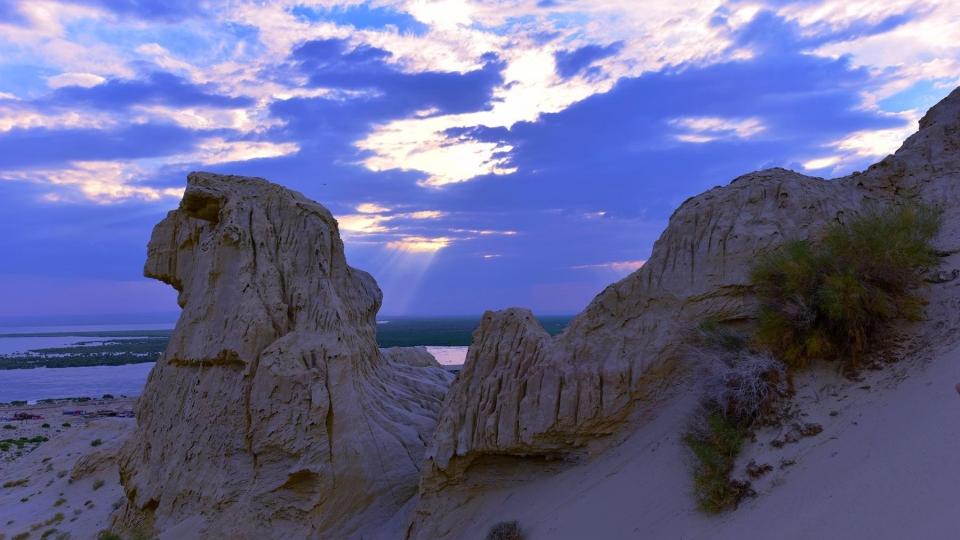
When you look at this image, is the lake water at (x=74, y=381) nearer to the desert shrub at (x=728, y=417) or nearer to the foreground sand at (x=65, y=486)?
the foreground sand at (x=65, y=486)

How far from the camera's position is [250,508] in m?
12.1

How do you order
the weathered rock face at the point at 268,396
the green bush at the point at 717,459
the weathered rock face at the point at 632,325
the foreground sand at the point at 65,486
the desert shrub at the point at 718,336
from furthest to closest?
the foreground sand at the point at 65,486
the weathered rock face at the point at 268,396
the weathered rock face at the point at 632,325
the desert shrub at the point at 718,336
the green bush at the point at 717,459

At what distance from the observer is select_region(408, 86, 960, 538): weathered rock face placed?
31.9ft

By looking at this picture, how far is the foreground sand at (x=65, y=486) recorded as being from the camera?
17.5 meters

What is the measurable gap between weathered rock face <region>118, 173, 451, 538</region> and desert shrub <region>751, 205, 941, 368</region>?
728cm

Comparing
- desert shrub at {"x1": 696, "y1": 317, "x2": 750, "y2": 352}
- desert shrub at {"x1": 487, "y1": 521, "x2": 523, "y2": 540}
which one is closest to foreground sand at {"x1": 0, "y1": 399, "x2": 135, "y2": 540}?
desert shrub at {"x1": 487, "y1": 521, "x2": 523, "y2": 540}

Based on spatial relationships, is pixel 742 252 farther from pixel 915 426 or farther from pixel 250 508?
pixel 250 508

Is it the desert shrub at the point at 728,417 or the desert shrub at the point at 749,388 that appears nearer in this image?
the desert shrub at the point at 728,417

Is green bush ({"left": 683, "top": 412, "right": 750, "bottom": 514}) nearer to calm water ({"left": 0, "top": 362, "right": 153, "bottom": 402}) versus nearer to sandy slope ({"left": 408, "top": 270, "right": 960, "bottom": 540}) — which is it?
sandy slope ({"left": 408, "top": 270, "right": 960, "bottom": 540})

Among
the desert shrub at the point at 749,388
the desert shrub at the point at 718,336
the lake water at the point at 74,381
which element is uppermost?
the desert shrub at the point at 718,336

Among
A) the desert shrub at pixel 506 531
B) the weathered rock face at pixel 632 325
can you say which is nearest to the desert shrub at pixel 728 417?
the weathered rock face at pixel 632 325

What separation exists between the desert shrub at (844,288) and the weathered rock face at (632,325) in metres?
0.76

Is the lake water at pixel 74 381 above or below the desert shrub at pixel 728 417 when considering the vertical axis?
below

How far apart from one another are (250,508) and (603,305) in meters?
7.27
